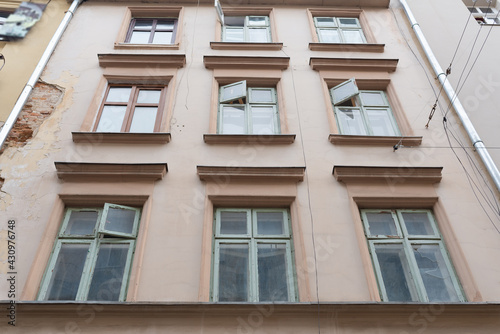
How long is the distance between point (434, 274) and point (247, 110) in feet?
14.8

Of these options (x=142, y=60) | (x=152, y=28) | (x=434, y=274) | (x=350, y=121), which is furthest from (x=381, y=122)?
(x=152, y=28)

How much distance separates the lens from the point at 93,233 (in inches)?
251

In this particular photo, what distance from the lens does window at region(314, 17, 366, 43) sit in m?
10.3

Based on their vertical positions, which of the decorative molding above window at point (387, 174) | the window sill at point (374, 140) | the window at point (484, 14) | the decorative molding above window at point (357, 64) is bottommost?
the decorative molding above window at point (387, 174)

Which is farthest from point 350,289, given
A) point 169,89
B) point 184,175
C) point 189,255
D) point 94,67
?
point 94,67

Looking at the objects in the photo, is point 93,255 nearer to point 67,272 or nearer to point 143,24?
point 67,272

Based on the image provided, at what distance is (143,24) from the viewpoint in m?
10.7

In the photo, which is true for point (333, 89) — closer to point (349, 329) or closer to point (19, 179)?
point (349, 329)

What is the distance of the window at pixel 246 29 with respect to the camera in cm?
1028

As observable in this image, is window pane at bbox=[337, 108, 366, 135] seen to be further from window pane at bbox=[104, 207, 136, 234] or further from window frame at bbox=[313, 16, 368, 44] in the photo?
window pane at bbox=[104, 207, 136, 234]

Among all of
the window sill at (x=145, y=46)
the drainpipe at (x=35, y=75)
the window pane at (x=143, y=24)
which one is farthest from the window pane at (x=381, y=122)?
the drainpipe at (x=35, y=75)

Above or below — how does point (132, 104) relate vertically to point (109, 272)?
above

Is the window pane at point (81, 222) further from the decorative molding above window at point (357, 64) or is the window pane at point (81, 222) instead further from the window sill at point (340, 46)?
the window sill at point (340, 46)

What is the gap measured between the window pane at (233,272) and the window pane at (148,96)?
3780 mm
